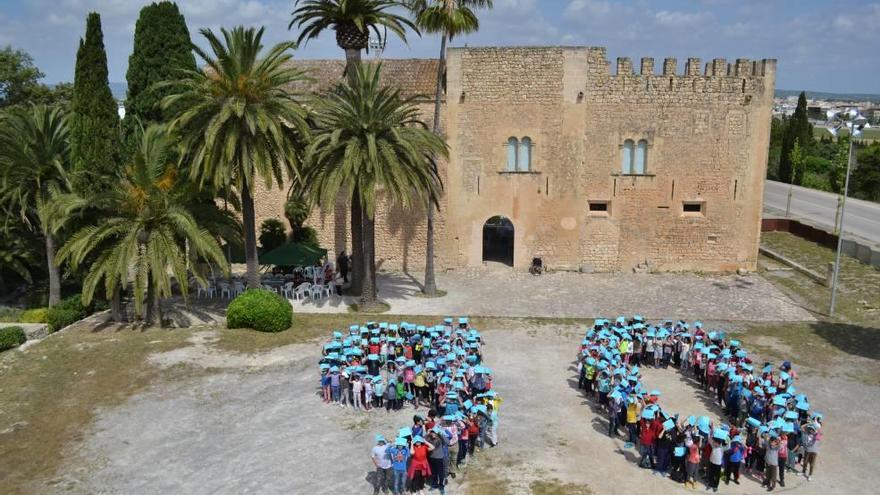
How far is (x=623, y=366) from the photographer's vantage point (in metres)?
17.5

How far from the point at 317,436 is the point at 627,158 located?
67.2 feet

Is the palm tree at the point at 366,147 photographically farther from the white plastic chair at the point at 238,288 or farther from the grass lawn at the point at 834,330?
the grass lawn at the point at 834,330

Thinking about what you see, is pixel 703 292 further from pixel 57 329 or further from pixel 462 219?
pixel 57 329

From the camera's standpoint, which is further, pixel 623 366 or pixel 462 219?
pixel 462 219

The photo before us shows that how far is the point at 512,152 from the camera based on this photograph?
30953 mm

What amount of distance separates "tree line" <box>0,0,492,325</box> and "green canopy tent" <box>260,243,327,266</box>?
6.92 feet

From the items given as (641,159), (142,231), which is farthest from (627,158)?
(142,231)

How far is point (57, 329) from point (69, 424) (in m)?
9.07

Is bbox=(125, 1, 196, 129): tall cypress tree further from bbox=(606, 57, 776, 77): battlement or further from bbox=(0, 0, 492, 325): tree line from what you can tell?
bbox=(606, 57, 776, 77): battlement

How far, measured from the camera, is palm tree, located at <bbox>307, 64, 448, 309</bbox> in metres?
23.0

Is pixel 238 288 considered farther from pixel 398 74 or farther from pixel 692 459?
pixel 692 459

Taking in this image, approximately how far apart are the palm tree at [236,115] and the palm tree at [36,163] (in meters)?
5.60

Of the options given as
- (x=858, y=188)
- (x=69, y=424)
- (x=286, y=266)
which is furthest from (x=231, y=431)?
(x=858, y=188)

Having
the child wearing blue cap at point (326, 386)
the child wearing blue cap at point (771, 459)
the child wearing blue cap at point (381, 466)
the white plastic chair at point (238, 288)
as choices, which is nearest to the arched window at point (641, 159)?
the white plastic chair at point (238, 288)
